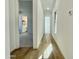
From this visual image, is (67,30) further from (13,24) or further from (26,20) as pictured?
(26,20)

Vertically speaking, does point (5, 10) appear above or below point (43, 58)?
above

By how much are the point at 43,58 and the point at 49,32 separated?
43.1 ft

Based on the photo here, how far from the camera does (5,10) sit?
60.6 inches

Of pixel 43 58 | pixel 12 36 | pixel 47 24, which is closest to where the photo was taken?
pixel 43 58

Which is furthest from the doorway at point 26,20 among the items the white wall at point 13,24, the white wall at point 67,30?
the white wall at point 67,30

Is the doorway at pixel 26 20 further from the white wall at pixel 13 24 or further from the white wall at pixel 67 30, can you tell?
the white wall at pixel 67 30

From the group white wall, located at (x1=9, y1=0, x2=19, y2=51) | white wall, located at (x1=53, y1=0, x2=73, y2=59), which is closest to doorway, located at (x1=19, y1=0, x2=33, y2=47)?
white wall, located at (x1=9, y1=0, x2=19, y2=51)

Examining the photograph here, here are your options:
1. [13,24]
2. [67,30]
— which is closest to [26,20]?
[13,24]

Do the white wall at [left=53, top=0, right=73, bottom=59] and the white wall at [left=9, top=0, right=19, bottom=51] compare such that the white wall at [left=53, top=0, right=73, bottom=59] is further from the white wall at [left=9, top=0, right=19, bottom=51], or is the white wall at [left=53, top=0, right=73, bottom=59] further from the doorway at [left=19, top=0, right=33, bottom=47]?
the doorway at [left=19, top=0, right=33, bottom=47]

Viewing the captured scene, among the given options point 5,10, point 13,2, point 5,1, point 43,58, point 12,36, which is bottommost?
point 43,58
